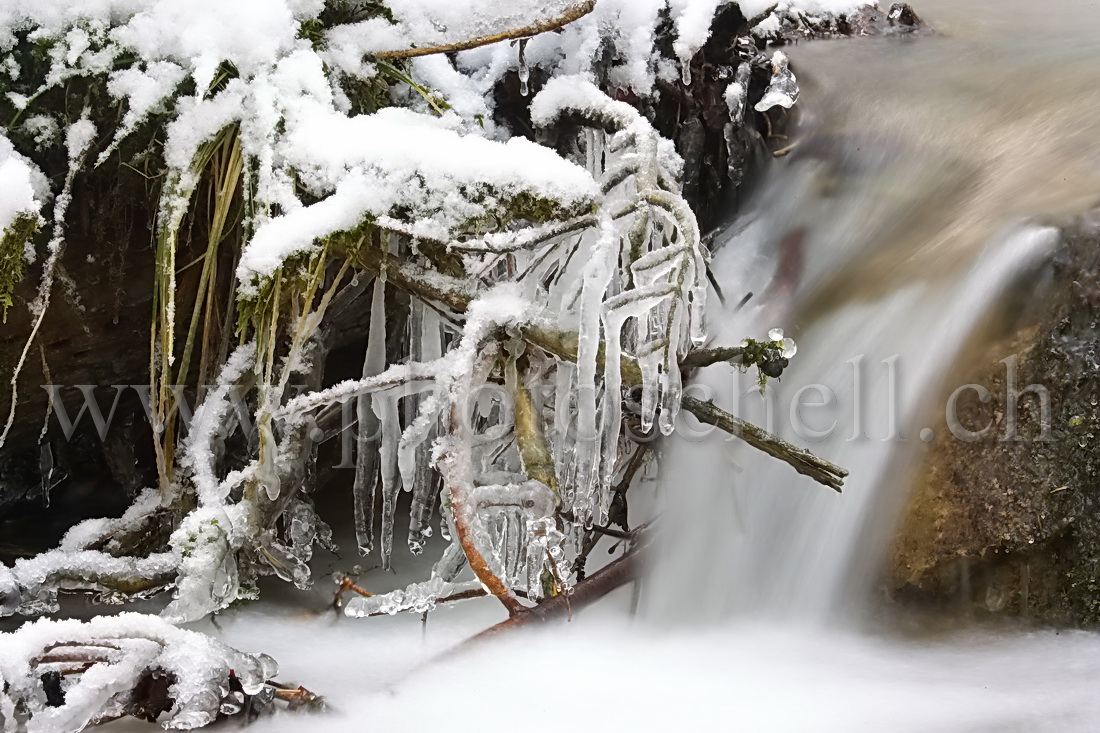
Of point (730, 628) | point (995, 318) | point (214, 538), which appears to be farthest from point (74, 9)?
point (995, 318)

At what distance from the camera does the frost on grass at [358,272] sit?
1664 mm

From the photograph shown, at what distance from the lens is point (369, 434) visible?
1936mm

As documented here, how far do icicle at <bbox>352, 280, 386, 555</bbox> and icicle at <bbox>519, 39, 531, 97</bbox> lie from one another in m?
0.62

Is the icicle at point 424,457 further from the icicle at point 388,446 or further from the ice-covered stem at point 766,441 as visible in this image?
the ice-covered stem at point 766,441

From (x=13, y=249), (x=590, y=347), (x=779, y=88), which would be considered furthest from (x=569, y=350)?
(x=779, y=88)

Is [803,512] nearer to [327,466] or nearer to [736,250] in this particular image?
[736,250]

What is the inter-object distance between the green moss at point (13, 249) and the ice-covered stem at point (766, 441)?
51.9 inches

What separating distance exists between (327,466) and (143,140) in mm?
927

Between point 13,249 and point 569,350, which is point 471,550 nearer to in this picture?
point 569,350

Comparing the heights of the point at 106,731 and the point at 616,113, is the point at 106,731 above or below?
below

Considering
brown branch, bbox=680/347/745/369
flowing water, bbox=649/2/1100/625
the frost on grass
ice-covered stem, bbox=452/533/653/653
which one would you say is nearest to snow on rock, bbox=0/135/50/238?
the frost on grass

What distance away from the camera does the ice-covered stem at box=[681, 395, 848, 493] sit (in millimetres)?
1801

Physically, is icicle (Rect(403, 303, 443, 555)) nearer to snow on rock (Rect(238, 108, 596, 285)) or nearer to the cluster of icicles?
the cluster of icicles

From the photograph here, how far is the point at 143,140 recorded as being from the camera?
5.99 feet
